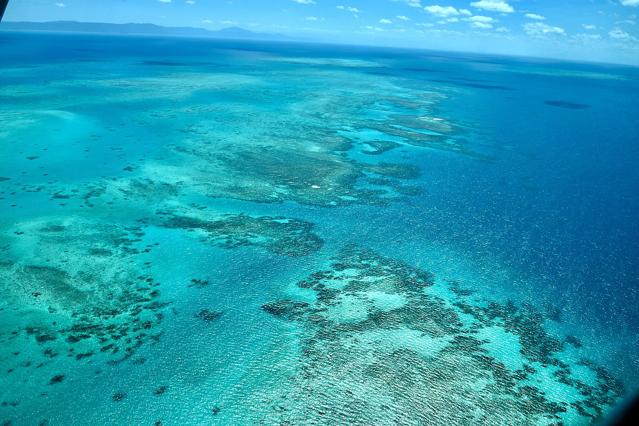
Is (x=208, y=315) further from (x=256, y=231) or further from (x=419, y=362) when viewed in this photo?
(x=419, y=362)

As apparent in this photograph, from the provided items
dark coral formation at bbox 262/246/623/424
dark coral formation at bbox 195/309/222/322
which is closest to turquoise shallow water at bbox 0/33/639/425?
dark coral formation at bbox 262/246/623/424

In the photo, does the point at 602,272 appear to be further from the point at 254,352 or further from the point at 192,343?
the point at 192,343

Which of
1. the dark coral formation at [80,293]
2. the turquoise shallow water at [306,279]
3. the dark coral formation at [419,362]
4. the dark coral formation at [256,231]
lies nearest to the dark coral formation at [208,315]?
the turquoise shallow water at [306,279]

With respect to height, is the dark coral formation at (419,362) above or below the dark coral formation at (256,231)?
below

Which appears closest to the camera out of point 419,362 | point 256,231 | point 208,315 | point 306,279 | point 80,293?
point 419,362

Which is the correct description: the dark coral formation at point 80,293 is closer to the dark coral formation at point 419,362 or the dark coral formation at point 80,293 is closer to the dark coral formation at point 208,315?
the dark coral formation at point 208,315

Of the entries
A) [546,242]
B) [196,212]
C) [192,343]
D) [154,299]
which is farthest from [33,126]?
[546,242]

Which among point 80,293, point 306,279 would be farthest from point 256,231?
point 80,293
